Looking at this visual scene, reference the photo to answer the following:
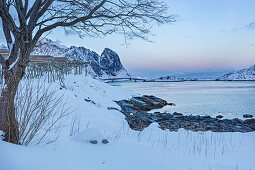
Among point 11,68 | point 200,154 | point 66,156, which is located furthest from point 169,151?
point 11,68

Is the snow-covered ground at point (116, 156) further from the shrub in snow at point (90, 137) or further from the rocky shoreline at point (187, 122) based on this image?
the rocky shoreline at point (187, 122)

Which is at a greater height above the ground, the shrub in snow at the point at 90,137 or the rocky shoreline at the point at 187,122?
the shrub in snow at the point at 90,137

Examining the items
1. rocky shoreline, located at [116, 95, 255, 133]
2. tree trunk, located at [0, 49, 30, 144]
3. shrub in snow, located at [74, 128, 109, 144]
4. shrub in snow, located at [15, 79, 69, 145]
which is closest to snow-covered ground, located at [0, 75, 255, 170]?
shrub in snow, located at [74, 128, 109, 144]

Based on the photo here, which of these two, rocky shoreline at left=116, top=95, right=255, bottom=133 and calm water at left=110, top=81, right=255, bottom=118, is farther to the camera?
calm water at left=110, top=81, right=255, bottom=118

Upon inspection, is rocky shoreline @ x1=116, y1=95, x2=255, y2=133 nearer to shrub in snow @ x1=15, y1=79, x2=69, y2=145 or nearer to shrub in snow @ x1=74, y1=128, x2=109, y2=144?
shrub in snow @ x1=74, y1=128, x2=109, y2=144

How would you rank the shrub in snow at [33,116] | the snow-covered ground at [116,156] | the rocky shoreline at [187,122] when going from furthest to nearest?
the rocky shoreline at [187,122] → the shrub in snow at [33,116] → the snow-covered ground at [116,156]

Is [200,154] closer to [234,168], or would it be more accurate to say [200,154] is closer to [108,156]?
[234,168]

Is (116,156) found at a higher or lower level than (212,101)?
higher

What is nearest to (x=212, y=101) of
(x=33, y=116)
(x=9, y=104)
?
(x=33, y=116)

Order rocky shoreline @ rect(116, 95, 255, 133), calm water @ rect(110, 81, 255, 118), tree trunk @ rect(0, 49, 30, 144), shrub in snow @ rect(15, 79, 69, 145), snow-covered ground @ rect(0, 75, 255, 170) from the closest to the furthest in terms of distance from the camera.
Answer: snow-covered ground @ rect(0, 75, 255, 170)
tree trunk @ rect(0, 49, 30, 144)
shrub in snow @ rect(15, 79, 69, 145)
rocky shoreline @ rect(116, 95, 255, 133)
calm water @ rect(110, 81, 255, 118)

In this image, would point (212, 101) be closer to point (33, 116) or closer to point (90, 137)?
point (90, 137)

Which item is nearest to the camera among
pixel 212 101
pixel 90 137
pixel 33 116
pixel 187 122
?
pixel 33 116

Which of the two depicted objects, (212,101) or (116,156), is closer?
(116,156)

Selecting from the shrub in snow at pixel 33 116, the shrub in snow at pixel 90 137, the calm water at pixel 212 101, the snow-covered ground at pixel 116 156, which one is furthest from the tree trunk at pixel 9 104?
the calm water at pixel 212 101
